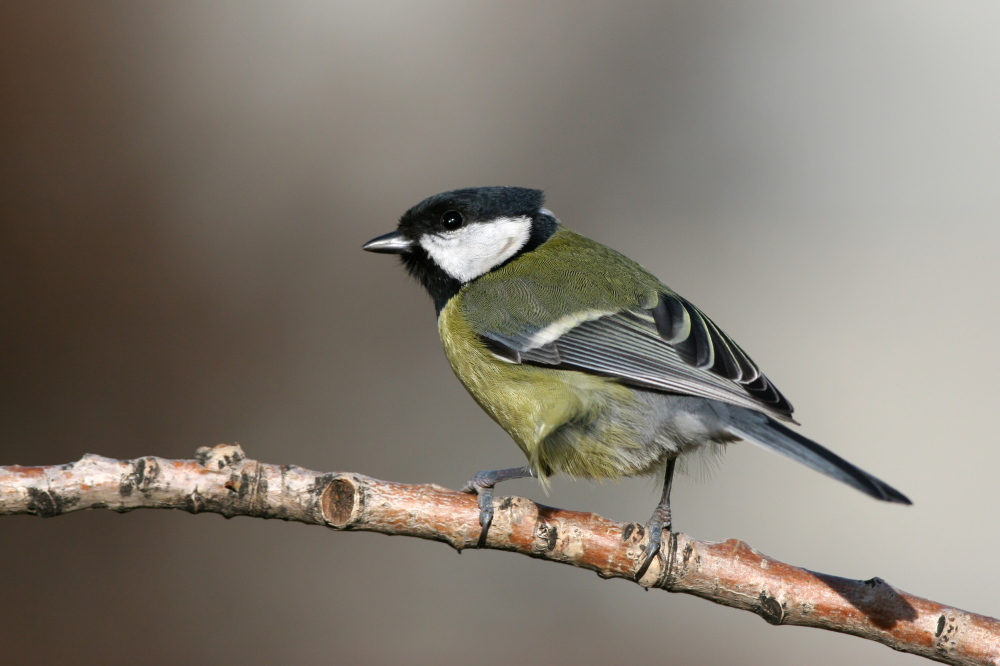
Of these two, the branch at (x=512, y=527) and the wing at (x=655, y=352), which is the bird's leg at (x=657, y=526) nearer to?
the branch at (x=512, y=527)

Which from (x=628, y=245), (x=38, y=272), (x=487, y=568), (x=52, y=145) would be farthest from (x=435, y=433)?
(x=52, y=145)

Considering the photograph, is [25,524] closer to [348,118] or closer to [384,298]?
[384,298]

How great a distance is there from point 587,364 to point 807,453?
0.55 metres

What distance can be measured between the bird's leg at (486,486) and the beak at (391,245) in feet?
2.55

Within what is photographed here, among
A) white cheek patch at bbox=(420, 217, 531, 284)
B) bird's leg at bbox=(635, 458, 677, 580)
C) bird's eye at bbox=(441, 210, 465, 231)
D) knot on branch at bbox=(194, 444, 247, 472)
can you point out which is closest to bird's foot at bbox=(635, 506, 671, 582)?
bird's leg at bbox=(635, 458, 677, 580)

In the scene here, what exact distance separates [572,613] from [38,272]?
266cm

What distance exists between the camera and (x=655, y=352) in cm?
182

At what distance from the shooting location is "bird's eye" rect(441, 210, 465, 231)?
222cm

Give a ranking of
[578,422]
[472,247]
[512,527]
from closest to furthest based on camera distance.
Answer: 1. [512,527]
2. [578,422]
3. [472,247]

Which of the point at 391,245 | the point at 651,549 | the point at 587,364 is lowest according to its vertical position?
the point at 651,549

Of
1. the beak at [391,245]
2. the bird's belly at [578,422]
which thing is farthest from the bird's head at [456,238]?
the bird's belly at [578,422]

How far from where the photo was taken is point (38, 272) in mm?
3277

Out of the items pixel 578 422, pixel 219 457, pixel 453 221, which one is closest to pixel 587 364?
pixel 578 422

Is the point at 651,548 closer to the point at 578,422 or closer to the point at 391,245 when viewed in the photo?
the point at 578,422
